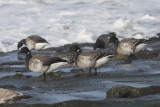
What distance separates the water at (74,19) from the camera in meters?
25.8

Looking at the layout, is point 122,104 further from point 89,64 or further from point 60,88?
point 89,64

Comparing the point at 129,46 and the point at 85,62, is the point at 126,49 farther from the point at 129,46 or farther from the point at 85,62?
the point at 85,62

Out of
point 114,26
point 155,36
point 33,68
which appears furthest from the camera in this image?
point 114,26

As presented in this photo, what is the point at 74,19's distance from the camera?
30.0 m

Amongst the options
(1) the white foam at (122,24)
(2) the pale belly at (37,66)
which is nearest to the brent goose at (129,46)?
(2) the pale belly at (37,66)

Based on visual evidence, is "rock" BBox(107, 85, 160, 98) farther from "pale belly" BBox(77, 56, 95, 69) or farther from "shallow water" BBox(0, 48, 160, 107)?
"pale belly" BBox(77, 56, 95, 69)

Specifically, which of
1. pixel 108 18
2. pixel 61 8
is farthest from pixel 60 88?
pixel 61 8

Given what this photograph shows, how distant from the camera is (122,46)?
17.7 metres

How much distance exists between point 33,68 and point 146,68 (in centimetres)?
361

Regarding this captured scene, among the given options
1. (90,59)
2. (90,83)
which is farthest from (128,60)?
(90,83)

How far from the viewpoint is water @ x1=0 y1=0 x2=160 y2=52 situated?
2581 cm

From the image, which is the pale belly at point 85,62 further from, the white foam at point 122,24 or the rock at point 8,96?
the white foam at point 122,24

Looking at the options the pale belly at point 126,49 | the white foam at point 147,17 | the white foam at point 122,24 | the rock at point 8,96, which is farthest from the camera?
the white foam at point 147,17

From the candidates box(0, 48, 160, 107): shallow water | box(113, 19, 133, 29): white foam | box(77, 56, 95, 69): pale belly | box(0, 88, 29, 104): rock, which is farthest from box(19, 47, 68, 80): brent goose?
box(113, 19, 133, 29): white foam
